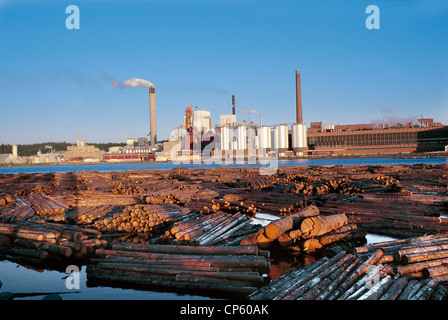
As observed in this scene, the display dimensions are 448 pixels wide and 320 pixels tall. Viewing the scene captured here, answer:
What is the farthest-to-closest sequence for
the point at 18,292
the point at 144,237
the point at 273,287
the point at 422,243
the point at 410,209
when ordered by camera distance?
the point at 410,209
the point at 144,237
the point at 422,243
the point at 18,292
the point at 273,287

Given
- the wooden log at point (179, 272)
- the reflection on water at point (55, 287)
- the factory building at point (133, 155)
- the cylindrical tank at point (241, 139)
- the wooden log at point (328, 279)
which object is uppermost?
the cylindrical tank at point (241, 139)

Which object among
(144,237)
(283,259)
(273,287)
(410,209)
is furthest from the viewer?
(410,209)

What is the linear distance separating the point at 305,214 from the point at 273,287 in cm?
562

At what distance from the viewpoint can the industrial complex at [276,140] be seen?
113 meters

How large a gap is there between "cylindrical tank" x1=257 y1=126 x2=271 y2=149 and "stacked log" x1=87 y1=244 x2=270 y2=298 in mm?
108378

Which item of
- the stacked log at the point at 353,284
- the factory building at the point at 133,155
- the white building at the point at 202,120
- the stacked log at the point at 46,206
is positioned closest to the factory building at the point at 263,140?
the white building at the point at 202,120

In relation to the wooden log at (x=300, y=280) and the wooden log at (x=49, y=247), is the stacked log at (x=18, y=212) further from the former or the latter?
the wooden log at (x=300, y=280)

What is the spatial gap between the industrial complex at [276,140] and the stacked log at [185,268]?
10097cm

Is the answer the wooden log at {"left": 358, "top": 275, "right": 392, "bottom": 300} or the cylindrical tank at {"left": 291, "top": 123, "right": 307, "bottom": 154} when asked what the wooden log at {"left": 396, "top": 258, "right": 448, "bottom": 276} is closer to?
the wooden log at {"left": 358, "top": 275, "right": 392, "bottom": 300}

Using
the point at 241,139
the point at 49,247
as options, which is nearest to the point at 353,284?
the point at 49,247

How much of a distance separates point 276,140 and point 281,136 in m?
2.17

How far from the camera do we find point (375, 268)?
6.81 m
